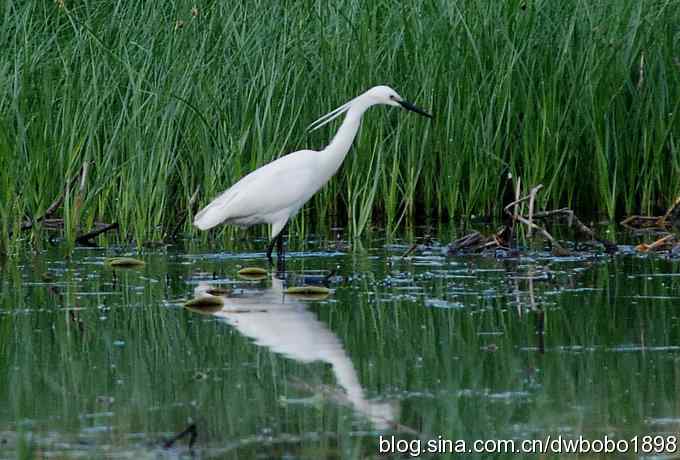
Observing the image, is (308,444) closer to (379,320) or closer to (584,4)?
(379,320)

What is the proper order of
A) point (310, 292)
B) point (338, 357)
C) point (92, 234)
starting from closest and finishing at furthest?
point (338, 357) < point (310, 292) < point (92, 234)

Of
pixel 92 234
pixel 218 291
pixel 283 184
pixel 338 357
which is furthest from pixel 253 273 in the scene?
pixel 338 357

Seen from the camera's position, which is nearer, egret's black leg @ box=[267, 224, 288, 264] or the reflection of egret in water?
the reflection of egret in water

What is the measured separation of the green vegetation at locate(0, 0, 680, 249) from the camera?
973 centimetres

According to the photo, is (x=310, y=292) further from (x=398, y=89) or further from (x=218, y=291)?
(x=398, y=89)

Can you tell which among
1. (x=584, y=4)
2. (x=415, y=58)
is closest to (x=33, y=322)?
(x=415, y=58)

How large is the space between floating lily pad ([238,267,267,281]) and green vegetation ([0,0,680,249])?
1393 millimetres

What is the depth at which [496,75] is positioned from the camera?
10.2 m

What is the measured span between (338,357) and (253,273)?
2482 millimetres

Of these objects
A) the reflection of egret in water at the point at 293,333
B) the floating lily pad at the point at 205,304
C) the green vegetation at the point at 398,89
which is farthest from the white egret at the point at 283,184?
the floating lily pad at the point at 205,304

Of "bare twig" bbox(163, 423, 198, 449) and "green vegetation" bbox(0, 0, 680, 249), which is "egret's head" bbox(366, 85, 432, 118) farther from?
"bare twig" bbox(163, 423, 198, 449)

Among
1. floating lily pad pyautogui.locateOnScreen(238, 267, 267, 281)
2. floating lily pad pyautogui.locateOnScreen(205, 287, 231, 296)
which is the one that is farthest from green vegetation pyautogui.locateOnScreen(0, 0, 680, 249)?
floating lily pad pyautogui.locateOnScreen(205, 287, 231, 296)

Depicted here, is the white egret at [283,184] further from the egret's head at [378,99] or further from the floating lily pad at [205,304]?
the floating lily pad at [205,304]

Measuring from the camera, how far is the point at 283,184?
9.13 metres
